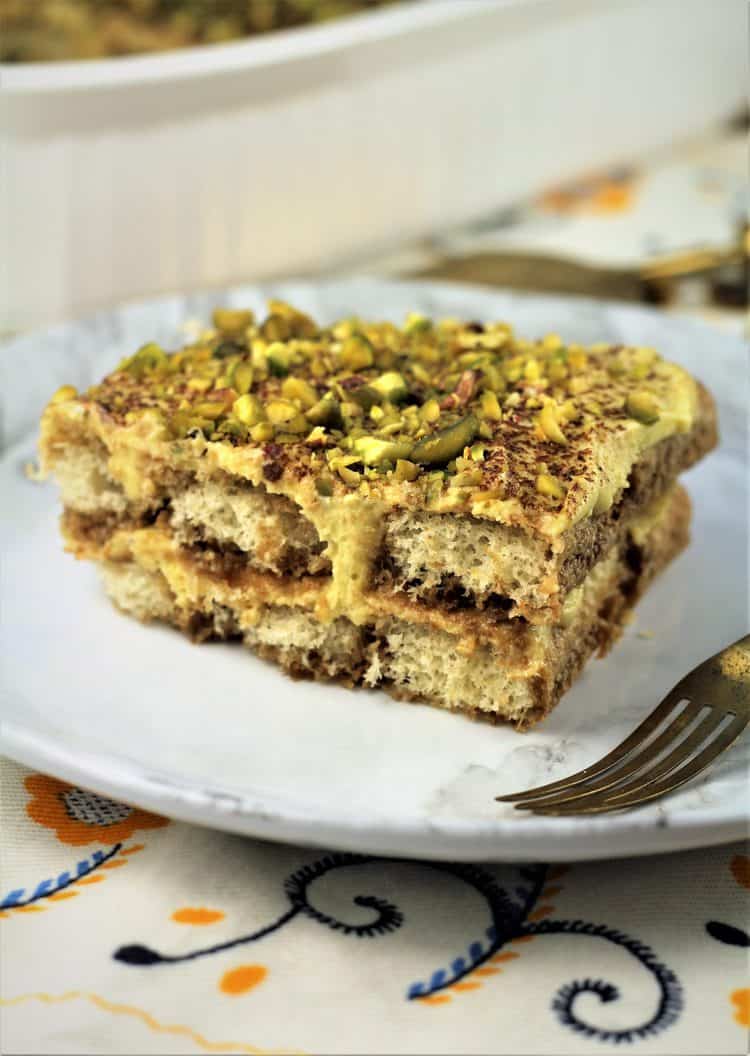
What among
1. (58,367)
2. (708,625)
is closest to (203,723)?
(708,625)

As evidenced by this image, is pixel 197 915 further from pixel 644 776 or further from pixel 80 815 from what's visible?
pixel 644 776

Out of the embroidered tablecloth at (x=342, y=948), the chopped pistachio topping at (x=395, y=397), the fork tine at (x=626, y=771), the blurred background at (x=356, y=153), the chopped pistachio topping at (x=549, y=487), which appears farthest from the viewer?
the blurred background at (x=356, y=153)

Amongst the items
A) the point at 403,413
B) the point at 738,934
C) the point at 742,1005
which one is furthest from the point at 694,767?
the point at 403,413

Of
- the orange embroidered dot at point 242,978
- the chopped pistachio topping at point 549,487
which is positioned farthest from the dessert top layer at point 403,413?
the orange embroidered dot at point 242,978

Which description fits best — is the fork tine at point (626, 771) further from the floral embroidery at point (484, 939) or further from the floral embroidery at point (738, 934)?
the floral embroidery at point (738, 934)

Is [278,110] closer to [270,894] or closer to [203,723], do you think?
[203,723]

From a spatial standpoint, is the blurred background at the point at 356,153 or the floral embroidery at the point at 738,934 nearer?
the floral embroidery at the point at 738,934
